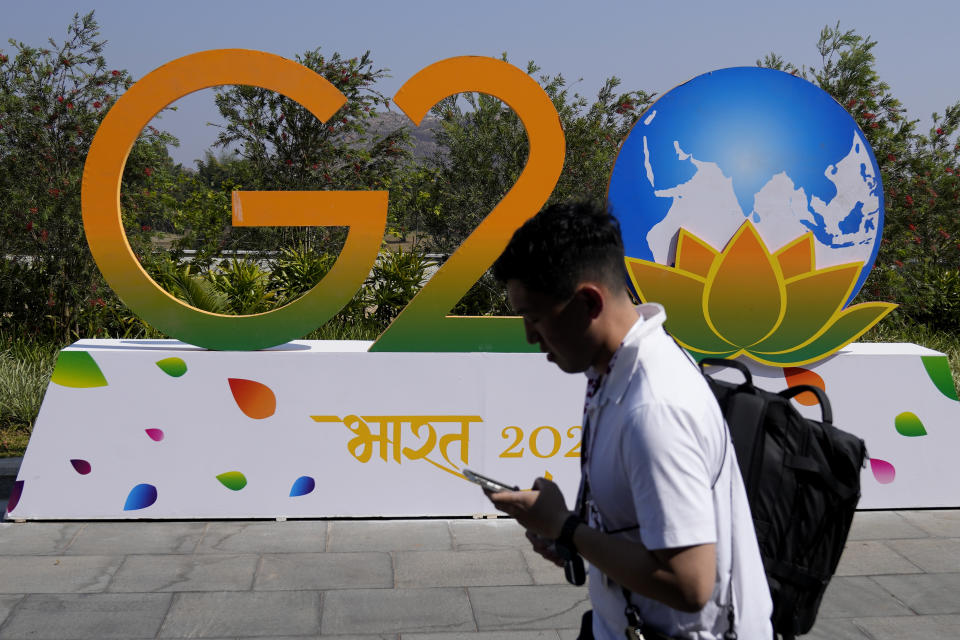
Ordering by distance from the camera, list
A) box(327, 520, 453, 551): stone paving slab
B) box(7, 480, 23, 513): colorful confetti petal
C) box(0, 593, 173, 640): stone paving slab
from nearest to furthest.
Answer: box(0, 593, 173, 640): stone paving slab → box(327, 520, 453, 551): stone paving slab → box(7, 480, 23, 513): colorful confetti petal

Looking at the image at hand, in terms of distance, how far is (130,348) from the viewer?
5887 mm

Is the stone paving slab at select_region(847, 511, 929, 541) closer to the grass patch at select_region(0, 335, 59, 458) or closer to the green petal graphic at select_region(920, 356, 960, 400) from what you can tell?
the green petal graphic at select_region(920, 356, 960, 400)

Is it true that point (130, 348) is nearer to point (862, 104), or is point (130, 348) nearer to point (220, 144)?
point (220, 144)

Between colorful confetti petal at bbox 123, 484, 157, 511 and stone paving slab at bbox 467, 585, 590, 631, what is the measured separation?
7.32 ft

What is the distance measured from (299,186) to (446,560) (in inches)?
258

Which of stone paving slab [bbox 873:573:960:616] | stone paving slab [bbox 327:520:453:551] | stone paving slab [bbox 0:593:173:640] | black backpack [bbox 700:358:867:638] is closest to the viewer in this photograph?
black backpack [bbox 700:358:867:638]

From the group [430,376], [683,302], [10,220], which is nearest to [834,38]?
[683,302]

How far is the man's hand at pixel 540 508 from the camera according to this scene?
1.92 meters

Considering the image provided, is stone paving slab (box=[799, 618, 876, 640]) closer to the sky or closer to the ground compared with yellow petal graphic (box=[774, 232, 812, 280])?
closer to the ground

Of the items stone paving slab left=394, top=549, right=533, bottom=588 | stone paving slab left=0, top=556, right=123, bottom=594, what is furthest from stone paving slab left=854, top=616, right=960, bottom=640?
stone paving slab left=0, top=556, right=123, bottom=594

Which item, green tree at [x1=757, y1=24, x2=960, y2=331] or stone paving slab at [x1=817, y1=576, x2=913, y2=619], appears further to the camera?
green tree at [x1=757, y1=24, x2=960, y2=331]

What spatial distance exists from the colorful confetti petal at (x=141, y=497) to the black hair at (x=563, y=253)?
14.8 ft

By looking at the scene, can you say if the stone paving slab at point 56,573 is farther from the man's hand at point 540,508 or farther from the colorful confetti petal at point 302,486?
the man's hand at point 540,508

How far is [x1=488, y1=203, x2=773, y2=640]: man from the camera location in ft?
5.63
